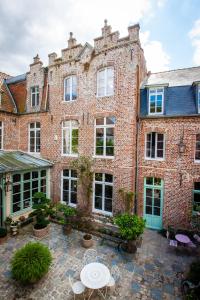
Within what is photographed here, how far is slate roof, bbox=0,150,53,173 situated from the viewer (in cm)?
946

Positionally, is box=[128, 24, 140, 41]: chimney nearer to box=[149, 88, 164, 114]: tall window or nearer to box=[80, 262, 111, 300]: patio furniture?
box=[149, 88, 164, 114]: tall window

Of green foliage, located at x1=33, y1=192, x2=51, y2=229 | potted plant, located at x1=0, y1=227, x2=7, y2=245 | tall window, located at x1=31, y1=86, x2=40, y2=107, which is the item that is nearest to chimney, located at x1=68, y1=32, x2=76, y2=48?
tall window, located at x1=31, y1=86, x2=40, y2=107

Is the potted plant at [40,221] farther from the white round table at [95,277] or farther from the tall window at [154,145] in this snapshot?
the tall window at [154,145]

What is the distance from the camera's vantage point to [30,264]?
548 centimetres

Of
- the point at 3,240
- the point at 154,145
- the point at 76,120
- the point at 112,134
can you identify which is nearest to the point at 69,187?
the point at 76,120

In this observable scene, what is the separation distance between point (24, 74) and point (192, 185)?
14.0 metres

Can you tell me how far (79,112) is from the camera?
441 inches

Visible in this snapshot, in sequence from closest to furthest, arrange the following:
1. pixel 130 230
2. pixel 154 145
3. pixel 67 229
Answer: pixel 130 230 → pixel 67 229 → pixel 154 145

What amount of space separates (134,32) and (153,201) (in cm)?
944

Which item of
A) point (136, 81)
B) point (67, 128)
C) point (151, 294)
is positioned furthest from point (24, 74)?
point (151, 294)

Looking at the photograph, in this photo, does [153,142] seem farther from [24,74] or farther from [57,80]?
[24,74]

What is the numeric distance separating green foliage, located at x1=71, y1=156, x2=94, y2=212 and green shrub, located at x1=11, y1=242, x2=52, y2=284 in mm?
5040

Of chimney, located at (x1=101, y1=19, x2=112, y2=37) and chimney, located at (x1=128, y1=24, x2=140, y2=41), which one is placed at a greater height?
chimney, located at (x1=101, y1=19, x2=112, y2=37)

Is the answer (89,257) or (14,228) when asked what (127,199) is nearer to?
(89,257)
